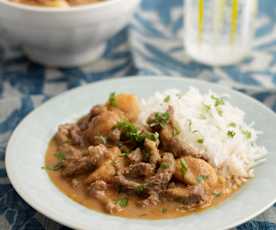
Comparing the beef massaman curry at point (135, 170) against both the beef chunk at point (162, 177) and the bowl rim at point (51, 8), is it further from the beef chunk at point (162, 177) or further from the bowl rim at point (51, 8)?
the bowl rim at point (51, 8)

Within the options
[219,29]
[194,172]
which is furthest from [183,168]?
[219,29]

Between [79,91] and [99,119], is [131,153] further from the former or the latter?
[79,91]

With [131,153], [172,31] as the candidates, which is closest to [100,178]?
[131,153]

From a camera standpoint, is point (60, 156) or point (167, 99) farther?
point (167, 99)

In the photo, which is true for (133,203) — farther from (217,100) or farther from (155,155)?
(217,100)

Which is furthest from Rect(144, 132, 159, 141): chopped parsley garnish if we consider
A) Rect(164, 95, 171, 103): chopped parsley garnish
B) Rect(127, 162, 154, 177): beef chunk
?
Rect(164, 95, 171, 103): chopped parsley garnish

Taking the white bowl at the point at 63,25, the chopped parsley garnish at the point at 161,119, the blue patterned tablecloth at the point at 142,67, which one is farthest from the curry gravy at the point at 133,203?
the white bowl at the point at 63,25

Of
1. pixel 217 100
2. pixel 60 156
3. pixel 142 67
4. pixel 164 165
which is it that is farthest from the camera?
pixel 142 67
